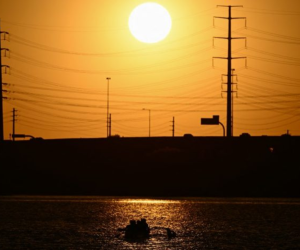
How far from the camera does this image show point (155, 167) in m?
73.4

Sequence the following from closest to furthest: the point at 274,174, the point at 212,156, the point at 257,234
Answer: the point at 257,234 < the point at 274,174 < the point at 212,156

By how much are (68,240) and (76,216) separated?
874 cm

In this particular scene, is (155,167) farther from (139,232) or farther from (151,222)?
(139,232)

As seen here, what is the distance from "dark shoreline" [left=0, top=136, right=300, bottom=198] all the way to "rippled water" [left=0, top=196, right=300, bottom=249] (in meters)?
10.5

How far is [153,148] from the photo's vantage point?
327ft

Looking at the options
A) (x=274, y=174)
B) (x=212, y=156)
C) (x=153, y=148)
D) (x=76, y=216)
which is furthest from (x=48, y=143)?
(x=76, y=216)

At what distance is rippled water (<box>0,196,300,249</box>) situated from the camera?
2708 centimetres

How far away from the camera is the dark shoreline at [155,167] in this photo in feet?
195

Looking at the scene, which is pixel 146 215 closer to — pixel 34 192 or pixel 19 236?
pixel 19 236

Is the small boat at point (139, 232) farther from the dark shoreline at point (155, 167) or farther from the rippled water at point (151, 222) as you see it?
the dark shoreline at point (155, 167)

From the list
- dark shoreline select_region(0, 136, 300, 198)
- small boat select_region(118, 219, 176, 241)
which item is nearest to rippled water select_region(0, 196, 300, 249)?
small boat select_region(118, 219, 176, 241)

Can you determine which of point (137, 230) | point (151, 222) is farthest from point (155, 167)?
point (137, 230)

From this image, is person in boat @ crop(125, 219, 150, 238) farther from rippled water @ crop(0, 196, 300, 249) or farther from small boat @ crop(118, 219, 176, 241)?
rippled water @ crop(0, 196, 300, 249)

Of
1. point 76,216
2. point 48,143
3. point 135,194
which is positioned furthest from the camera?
point 48,143
